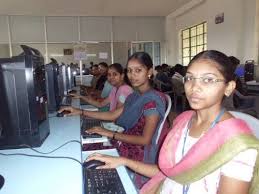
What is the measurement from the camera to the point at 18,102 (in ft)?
4.39

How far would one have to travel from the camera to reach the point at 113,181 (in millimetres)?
1010

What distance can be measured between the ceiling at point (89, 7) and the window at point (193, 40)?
74 cm

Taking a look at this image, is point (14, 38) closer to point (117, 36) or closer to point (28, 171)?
point (117, 36)

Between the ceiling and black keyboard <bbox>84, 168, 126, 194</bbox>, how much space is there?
603 centimetres

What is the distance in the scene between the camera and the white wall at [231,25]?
5.12 metres

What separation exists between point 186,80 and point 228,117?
18 cm

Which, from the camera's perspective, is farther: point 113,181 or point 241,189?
point 113,181

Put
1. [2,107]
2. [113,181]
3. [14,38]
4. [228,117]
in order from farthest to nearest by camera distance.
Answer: [14,38] → [2,107] → [113,181] → [228,117]

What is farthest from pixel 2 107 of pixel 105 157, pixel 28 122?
pixel 105 157

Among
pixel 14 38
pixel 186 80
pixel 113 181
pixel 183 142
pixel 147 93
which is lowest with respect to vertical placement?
pixel 113 181

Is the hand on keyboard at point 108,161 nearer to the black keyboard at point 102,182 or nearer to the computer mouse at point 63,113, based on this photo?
the black keyboard at point 102,182

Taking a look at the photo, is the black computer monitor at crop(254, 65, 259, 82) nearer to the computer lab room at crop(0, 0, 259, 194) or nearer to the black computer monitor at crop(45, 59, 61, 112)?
the computer lab room at crop(0, 0, 259, 194)

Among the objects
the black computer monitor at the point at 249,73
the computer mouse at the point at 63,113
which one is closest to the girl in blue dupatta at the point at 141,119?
the computer mouse at the point at 63,113

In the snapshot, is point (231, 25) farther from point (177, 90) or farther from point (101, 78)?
point (101, 78)
